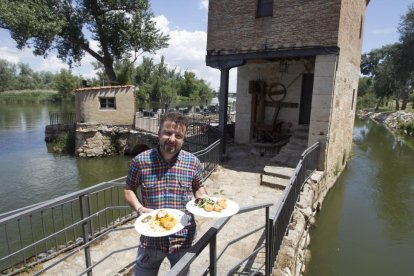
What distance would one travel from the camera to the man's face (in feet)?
8.27

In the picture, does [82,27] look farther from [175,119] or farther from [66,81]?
[66,81]

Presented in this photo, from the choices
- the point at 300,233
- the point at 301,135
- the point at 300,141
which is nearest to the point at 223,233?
the point at 300,233

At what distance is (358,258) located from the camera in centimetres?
693

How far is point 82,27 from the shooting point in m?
21.6

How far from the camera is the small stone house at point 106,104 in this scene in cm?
1756

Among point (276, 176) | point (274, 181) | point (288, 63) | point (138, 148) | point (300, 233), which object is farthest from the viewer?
point (138, 148)

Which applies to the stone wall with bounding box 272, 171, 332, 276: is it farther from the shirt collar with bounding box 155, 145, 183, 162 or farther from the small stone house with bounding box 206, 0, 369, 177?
the shirt collar with bounding box 155, 145, 183, 162

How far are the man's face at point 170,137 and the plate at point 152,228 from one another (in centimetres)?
54

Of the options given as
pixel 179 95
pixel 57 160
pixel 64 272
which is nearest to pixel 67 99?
pixel 179 95

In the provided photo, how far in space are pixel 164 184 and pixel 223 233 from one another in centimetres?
318

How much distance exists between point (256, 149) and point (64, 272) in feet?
26.4

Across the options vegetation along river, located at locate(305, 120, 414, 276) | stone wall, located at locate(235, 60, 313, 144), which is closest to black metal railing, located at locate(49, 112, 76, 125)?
stone wall, located at locate(235, 60, 313, 144)

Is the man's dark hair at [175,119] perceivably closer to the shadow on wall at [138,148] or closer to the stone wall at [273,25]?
the stone wall at [273,25]

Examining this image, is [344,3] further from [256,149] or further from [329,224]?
[329,224]
